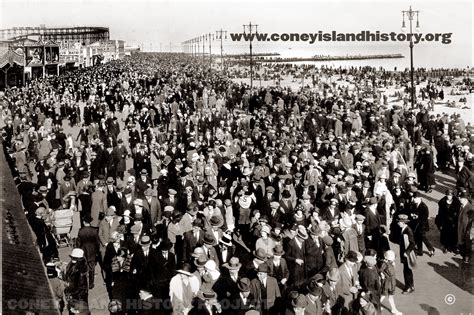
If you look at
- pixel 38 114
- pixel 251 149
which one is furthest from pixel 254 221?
pixel 38 114

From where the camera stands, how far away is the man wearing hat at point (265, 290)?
6672 mm

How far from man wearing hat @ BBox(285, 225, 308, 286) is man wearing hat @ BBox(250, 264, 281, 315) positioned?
1.07 m

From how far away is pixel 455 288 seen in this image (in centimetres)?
907

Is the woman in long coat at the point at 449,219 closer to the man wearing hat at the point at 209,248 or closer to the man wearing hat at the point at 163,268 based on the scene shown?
the man wearing hat at the point at 209,248

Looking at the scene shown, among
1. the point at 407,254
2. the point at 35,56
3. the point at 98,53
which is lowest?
A: the point at 407,254

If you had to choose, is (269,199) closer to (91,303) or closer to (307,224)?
(307,224)

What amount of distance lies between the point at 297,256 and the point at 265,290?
1.33m

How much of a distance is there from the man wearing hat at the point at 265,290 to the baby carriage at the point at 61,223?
5.18 m

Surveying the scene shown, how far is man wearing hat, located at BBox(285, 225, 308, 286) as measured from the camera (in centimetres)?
791

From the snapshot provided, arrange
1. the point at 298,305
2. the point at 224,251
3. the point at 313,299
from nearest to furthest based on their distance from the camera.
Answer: the point at 298,305 → the point at 313,299 → the point at 224,251

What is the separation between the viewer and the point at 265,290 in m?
6.75

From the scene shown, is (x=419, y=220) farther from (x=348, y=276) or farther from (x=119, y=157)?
(x=119, y=157)

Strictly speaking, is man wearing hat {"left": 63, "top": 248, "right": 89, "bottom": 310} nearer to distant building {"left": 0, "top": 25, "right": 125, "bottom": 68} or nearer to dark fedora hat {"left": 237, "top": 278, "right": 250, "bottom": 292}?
dark fedora hat {"left": 237, "top": 278, "right": 250, "bottom": 292}

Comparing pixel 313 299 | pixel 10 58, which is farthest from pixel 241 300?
pixel 10 58
